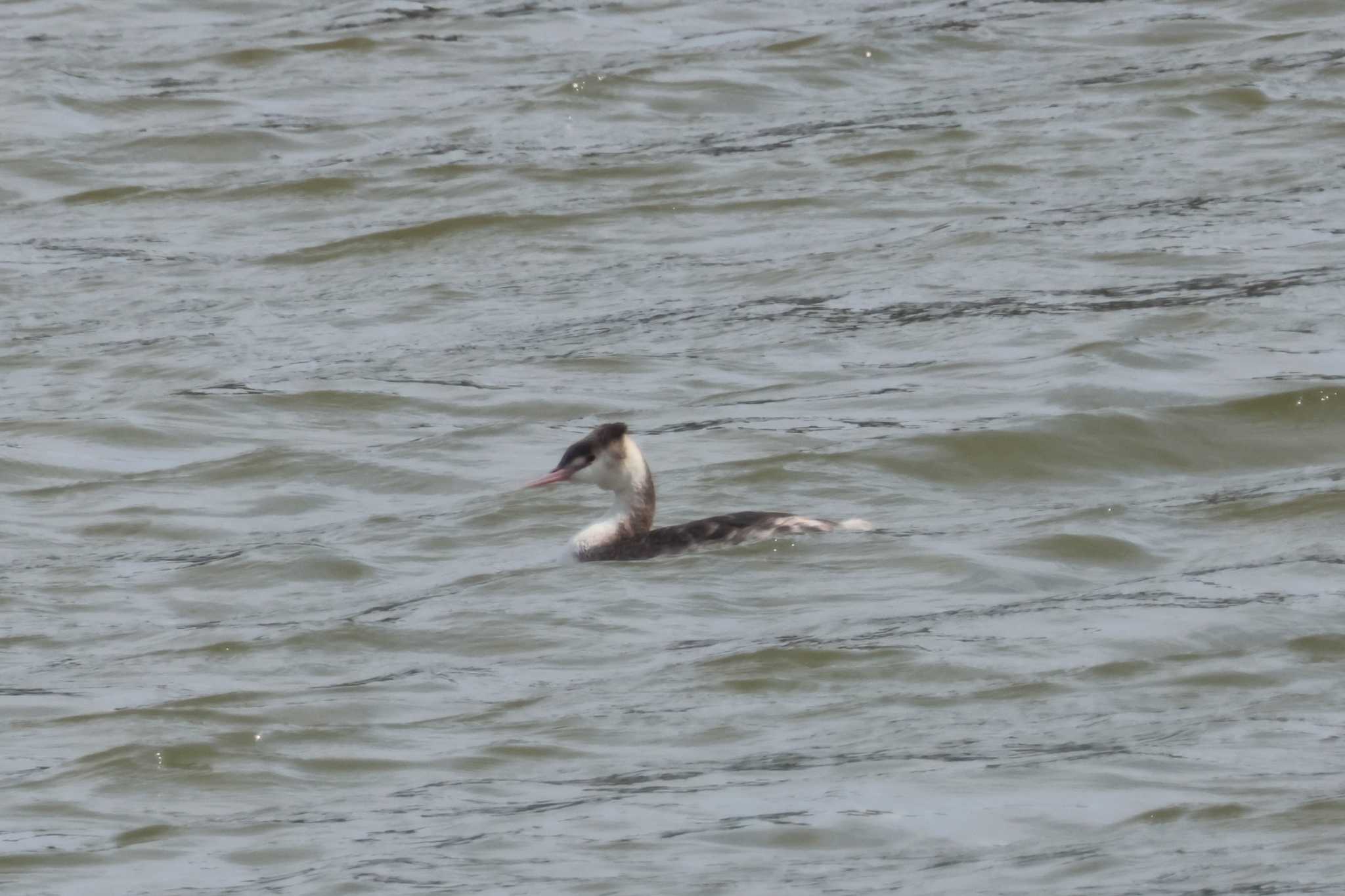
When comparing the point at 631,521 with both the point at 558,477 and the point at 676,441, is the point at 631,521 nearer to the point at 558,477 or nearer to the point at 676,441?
the point at 558,477

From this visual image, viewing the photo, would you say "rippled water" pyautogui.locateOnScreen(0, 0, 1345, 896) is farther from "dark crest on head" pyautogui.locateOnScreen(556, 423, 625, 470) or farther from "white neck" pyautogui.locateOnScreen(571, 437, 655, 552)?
"dark crest on head" pyautogui.locateOnScreen(556, 423, 625, 470)

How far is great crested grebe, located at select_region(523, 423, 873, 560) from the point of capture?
10.6 meters

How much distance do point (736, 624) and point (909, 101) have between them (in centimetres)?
962

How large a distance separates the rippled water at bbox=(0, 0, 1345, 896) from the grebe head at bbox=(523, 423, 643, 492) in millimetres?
418

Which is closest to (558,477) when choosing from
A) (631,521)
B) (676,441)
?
(631,521)

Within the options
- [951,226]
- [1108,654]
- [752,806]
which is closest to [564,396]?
[951,226]

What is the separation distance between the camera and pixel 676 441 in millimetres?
12641

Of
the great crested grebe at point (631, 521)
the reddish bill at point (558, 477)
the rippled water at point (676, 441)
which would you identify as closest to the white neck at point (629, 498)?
the great crested grebe at point (631, 521)

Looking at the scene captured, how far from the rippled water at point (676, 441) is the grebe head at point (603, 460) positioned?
0.42m

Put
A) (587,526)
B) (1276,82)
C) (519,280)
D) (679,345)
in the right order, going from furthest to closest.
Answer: (1276,82) → (519,280) → (679,345) → (587,526)

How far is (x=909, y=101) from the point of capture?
739 inches

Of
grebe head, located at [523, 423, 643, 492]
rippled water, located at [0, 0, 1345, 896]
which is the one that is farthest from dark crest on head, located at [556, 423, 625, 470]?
rippled water, located at [0, 0, 1345, 896]

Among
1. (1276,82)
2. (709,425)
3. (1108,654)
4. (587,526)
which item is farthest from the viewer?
(1276,82)

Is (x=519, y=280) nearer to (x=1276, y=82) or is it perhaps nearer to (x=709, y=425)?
(x=709, y=425)
